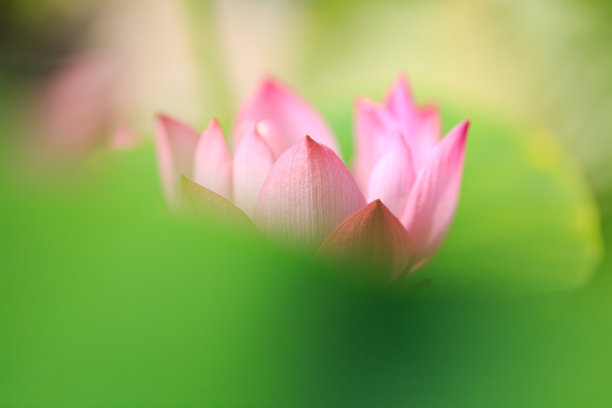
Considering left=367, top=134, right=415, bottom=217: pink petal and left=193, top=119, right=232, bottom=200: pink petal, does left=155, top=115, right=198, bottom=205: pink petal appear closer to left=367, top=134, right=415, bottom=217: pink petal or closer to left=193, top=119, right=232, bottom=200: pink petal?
left=193, top=119, right=232, bottom=200: pink petal

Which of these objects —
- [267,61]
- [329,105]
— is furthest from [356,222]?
[267,61]

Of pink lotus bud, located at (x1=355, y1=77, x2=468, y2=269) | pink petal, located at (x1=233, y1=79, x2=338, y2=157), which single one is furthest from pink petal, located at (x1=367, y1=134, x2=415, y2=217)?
pink petal, located at (x1=233, y1=79, x2=338, y2=157)

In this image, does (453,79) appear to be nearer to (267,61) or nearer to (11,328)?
(267,61)

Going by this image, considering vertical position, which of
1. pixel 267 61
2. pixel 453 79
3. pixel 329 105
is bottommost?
pixel 329 105

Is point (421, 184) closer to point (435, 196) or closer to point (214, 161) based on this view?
point (435, 196)

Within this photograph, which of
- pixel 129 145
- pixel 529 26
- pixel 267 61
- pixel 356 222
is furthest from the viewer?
pixel 267 61

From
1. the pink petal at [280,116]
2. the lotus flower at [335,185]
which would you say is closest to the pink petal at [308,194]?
the lotus flower at [335,185]

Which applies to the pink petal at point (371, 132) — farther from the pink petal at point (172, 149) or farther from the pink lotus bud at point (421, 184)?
the pink petal at point (172, 149)
